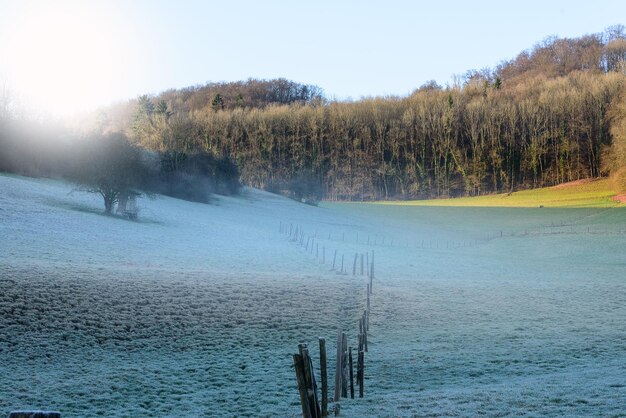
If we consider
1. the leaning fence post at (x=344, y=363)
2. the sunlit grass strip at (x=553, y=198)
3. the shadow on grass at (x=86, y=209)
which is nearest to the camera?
the leaning fence post at (x=344, y=363)

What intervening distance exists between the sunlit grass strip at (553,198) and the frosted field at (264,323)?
32.6m

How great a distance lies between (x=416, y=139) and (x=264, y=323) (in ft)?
281

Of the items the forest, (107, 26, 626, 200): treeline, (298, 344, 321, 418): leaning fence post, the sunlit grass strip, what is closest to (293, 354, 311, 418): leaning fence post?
(298, 344, 321, 418): leaning fence post

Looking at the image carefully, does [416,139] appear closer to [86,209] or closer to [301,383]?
[86,209]

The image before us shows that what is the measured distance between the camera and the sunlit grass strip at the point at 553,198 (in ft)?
230

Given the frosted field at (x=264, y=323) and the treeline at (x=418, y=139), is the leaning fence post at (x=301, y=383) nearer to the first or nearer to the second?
the frosted field at (x=264, y=323)

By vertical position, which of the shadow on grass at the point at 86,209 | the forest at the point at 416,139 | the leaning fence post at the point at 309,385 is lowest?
the leaning fence post at the point at 309,385

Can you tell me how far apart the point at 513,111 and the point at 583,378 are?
89.2 m

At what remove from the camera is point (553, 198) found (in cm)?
7625

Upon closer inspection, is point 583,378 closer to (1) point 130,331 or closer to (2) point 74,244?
(1) point 130,331

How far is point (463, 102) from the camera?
10500 centimetres

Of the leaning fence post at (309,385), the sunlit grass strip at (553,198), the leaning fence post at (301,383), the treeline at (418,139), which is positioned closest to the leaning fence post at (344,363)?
the leaning fence post at (309,385)

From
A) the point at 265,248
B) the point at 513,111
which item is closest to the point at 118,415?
the point at 265,248

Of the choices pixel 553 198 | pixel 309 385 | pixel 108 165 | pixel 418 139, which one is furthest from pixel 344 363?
pixel 418 139
